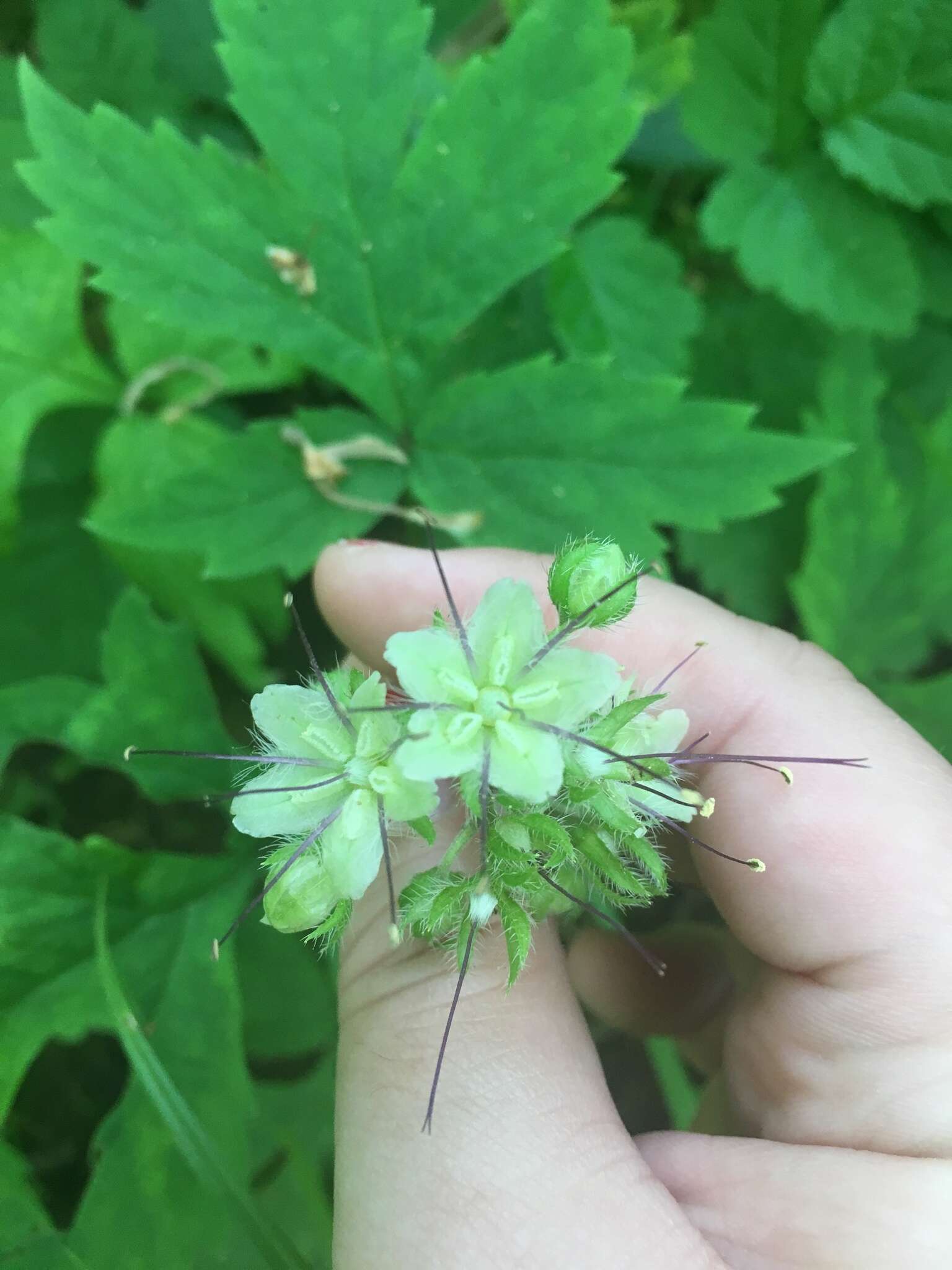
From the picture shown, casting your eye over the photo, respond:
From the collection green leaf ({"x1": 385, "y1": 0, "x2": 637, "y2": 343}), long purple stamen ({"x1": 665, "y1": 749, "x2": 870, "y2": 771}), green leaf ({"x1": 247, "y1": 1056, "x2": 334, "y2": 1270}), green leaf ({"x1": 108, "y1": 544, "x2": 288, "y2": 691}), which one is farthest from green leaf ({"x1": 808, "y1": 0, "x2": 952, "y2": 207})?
green leaf ({"x1": 247, "y1": 1056, "x2": 334, "y2": 1270})

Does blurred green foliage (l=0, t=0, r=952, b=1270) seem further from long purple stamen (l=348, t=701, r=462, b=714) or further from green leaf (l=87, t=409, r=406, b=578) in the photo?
long purple stamen (l=348, t=701, r=462, b=714)

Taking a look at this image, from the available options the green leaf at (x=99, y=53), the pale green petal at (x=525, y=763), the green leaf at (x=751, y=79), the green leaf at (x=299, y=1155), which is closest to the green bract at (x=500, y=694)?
the pale green petal at (x=525, y=763)

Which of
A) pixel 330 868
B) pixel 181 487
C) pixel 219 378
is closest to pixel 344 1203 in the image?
pixel 330 868

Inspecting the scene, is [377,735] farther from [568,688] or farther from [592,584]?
[592,584]

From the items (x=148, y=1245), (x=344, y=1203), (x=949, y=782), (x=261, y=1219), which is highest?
(x=949, y=782)

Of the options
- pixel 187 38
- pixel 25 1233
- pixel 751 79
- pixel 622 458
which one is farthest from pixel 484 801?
pixel 187 38

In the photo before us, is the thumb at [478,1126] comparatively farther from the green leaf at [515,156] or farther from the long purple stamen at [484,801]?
the green leaf at [515,156]

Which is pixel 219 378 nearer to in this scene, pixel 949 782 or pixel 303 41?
pixel 303 41
